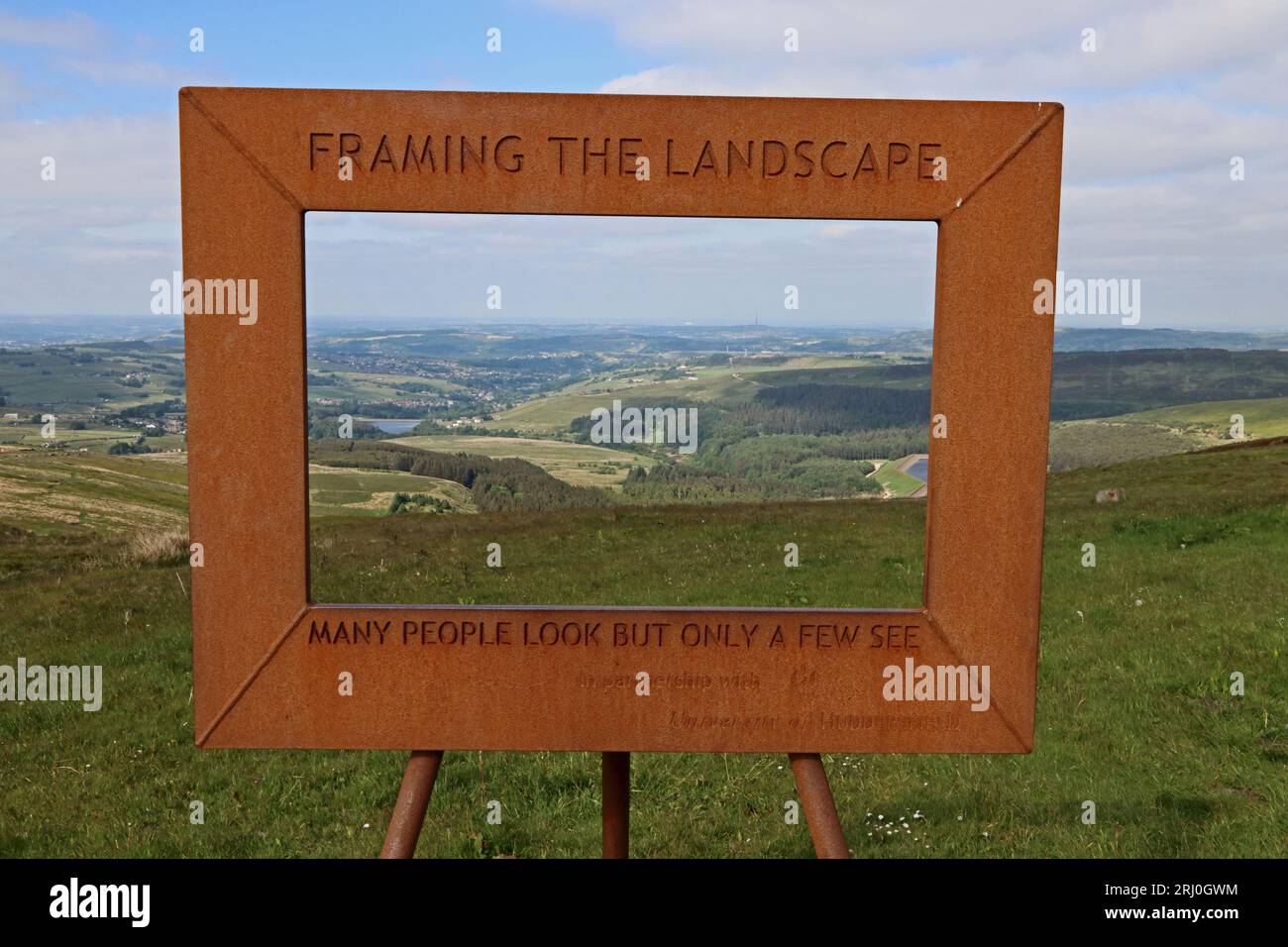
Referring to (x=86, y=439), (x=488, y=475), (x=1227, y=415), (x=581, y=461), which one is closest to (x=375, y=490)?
(x=488, y=475)

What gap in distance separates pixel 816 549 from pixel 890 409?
1058 cm

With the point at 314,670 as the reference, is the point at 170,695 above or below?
below

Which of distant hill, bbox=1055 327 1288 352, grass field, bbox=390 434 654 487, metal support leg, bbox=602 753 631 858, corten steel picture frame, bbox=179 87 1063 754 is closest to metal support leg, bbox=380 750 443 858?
corten steel picture frame, bbox=179 87 1063 754

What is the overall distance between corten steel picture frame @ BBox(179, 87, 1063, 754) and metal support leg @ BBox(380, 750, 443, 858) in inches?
6.6

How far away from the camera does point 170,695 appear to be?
10.1 metres

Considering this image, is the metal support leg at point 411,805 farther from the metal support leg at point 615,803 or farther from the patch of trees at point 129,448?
the patch of trees at point 129,448

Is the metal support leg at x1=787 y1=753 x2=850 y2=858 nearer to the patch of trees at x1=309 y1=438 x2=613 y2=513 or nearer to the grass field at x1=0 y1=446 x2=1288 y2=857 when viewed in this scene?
the patch of trees at x1=309 y1=438 x2=613 y2=513

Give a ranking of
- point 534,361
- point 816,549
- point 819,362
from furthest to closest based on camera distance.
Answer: point 816,549
point 819,362
point 534,361

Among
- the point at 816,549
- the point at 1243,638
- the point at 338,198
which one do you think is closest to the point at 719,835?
the point at 338,198

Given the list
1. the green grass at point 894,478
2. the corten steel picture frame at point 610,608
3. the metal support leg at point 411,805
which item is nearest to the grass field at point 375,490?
the corten steel picture frame at point 610,608

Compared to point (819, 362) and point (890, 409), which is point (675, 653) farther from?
point (819, 362)

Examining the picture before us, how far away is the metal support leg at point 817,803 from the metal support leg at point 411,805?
1836 millimetres

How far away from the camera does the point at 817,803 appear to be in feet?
15.3

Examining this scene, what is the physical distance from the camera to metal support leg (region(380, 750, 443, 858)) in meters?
4.53
